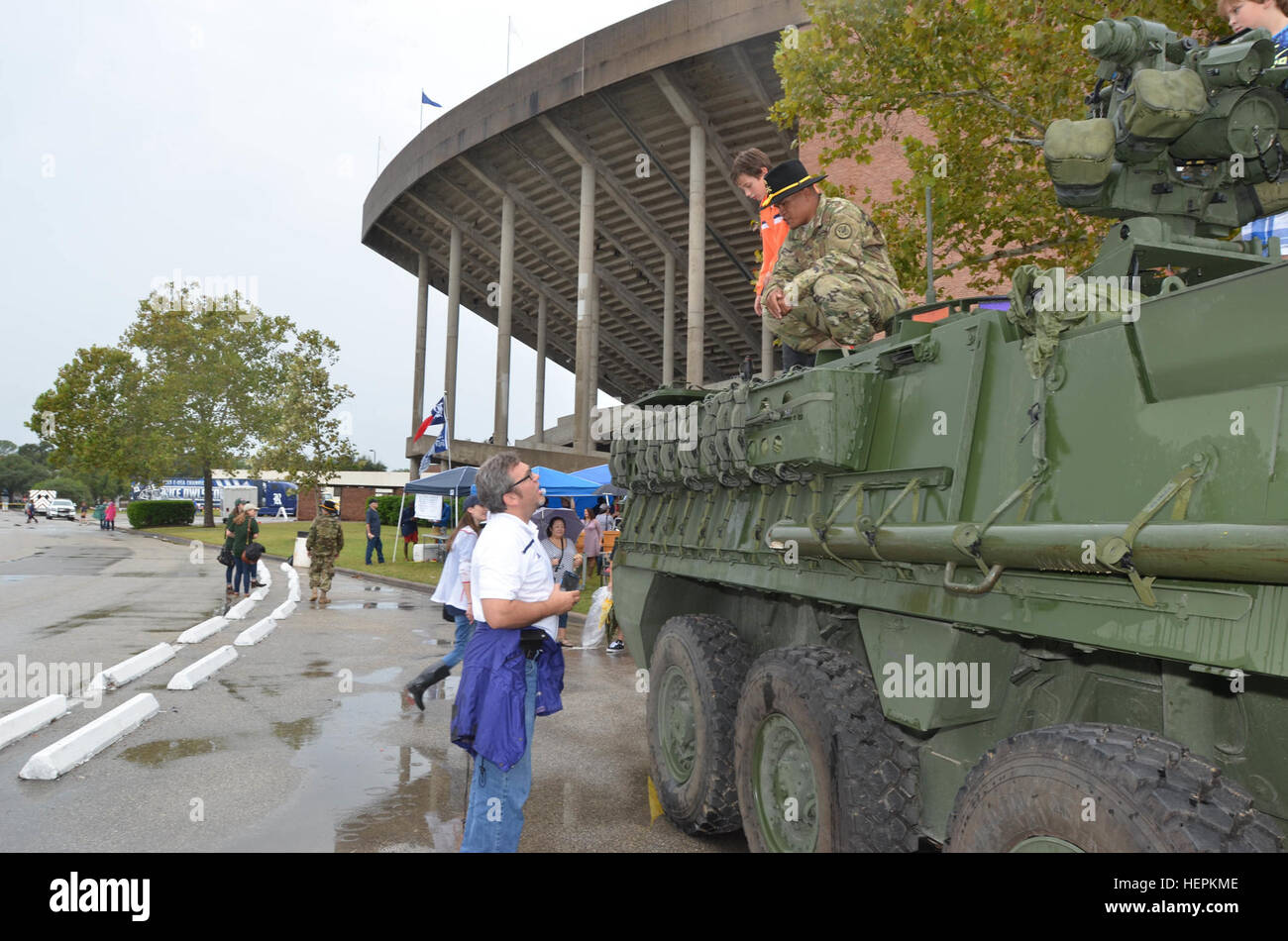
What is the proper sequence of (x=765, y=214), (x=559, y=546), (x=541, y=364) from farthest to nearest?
(x=541, y=364)
(x=559, y=546)
(x=765, y=214)

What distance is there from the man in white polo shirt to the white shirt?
3.87 m

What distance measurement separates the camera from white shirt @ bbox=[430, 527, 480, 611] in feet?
27.3

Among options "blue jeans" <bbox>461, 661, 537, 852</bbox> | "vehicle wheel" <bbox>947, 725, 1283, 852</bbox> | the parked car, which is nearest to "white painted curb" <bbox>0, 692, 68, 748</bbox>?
"blue jeans" <bbox>461, 661, 537, 852</bbox>

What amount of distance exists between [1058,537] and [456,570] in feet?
21.6

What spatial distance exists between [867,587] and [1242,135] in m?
2.19

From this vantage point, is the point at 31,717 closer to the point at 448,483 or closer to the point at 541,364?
the point at 448,483

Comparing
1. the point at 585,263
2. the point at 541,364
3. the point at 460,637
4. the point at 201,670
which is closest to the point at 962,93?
the point at 460,637

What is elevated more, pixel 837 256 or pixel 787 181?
pixel 787 181

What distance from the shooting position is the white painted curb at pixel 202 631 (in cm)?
1239

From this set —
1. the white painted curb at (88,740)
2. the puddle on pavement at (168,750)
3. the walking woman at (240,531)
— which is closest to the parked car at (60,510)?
the walking woman at (240,531)

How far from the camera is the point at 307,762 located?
691cm

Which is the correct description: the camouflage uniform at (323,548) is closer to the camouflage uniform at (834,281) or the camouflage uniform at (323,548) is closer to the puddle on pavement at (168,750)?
the puddle on pavement at (168,750)

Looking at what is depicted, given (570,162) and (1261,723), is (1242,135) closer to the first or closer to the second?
(1261,723)

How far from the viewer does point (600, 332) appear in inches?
1889
